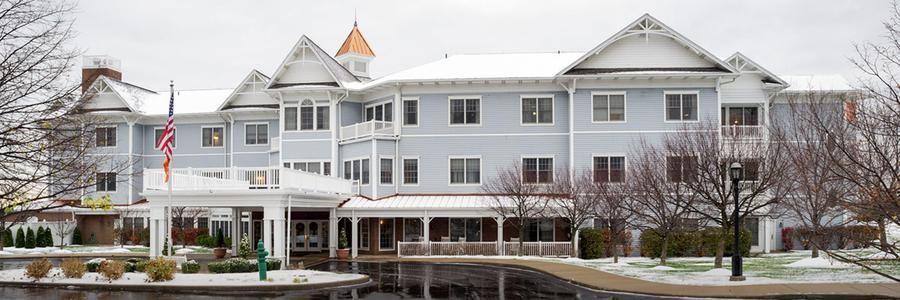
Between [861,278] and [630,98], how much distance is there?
18533mm

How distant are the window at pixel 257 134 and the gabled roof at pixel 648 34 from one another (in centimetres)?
1839

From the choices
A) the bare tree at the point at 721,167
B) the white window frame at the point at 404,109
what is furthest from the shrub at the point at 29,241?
the bare tree at the point at 721,167

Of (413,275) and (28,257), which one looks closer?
(413,275)

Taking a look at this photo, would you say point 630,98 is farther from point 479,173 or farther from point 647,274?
point 647,274

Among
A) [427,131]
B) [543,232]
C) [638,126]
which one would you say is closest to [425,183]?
[427,131]

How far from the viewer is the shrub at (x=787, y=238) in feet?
136

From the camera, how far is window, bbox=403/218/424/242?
42.1 m

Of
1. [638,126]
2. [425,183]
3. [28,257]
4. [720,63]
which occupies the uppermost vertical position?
[720,63]

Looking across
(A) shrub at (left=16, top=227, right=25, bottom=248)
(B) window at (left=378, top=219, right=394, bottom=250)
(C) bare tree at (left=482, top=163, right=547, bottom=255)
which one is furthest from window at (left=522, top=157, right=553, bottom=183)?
(A) shrub at (left=16, top=227, right=25, bottom=248)

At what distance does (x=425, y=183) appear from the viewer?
42.9 m

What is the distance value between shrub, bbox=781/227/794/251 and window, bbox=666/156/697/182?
13.2 metres

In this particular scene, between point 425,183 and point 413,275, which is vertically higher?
point 425,183

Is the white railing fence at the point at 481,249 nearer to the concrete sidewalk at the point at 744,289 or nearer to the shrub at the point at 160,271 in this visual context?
the concrete sidewalk at the point at 744,289

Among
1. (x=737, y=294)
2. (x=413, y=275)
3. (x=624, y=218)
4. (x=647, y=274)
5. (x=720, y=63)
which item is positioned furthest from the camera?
(x=720, y=63)
